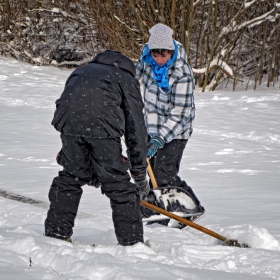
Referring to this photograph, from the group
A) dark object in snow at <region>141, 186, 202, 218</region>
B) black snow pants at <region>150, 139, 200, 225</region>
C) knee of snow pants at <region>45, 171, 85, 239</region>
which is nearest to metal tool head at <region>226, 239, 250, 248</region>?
dark object in snow at <region>141, 186, 202, 218</region>

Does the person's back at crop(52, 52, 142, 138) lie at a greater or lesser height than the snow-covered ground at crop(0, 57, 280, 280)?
greater

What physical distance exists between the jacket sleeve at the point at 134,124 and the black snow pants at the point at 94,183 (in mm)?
79

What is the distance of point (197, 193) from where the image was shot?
5.87m

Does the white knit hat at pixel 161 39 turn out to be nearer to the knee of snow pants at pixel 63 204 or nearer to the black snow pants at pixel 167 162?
the black snow pants at pixel 167 162

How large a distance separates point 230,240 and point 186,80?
125 cm

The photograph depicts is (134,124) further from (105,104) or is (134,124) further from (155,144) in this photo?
(155,144)

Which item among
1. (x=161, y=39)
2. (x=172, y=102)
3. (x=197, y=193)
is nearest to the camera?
(x=161, y=39)

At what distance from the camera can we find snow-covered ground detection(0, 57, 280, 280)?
2.83 m

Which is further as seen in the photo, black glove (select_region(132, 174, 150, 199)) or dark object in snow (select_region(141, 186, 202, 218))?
dark object in snow (select_region(141, 186, 202, 218))

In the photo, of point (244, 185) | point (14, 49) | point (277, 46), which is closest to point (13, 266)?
point (244, 185)

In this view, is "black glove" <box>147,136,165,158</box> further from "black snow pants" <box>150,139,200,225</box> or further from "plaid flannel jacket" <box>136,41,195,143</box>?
"black snow pants" <box>150,139,200,225</box>

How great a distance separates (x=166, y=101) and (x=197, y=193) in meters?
1.71

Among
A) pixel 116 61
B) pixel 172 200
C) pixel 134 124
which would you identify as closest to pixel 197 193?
pixel 172 200

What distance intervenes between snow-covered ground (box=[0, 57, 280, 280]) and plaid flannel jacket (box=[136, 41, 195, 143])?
29.6 inches
